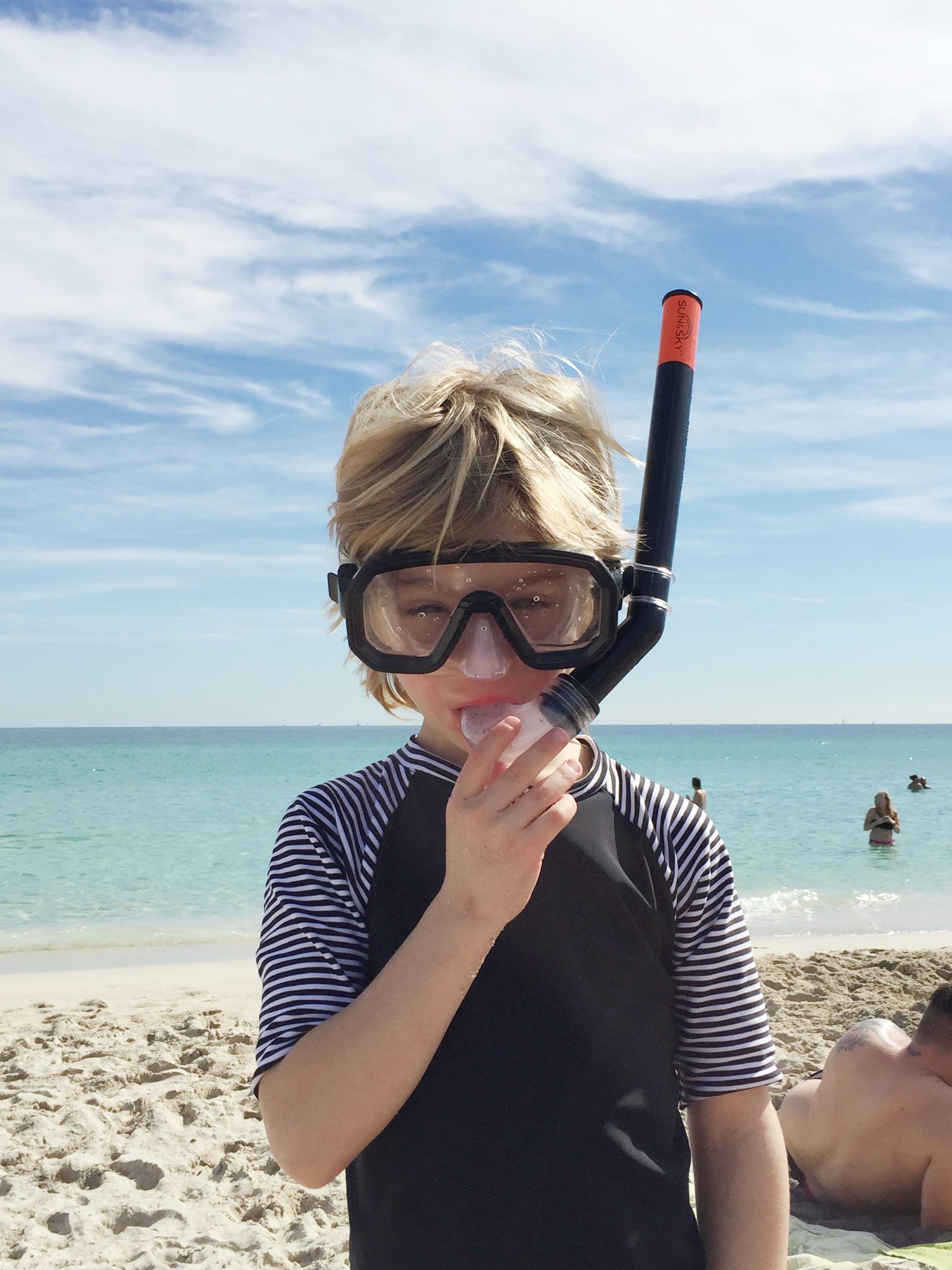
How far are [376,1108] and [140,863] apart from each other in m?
16.1

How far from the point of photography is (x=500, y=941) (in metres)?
1.46

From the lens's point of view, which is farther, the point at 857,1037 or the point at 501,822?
the point at 857,1037

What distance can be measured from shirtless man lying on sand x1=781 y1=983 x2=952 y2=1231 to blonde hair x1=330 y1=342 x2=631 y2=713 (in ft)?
11.6

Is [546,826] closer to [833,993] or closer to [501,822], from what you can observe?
[501,822]

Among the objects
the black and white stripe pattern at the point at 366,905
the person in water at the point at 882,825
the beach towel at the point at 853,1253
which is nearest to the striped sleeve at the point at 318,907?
the black and white stripe pattern at the point at 366,905

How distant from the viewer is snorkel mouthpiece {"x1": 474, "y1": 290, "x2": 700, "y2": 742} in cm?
127

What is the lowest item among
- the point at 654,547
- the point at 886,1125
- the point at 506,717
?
the point at 886,1125

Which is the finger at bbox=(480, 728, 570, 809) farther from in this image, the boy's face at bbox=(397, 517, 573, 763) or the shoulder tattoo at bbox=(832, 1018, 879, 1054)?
the shoulder tattoo at bbox=(832, 1018, 879, 1054)

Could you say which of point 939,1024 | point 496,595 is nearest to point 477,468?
point 496,595

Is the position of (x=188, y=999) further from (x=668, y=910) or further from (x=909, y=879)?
(x=909, y=879)

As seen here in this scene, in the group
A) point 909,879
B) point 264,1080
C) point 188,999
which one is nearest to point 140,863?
point 188,999

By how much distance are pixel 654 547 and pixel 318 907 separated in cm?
68

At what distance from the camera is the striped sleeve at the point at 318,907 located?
134 centimetres

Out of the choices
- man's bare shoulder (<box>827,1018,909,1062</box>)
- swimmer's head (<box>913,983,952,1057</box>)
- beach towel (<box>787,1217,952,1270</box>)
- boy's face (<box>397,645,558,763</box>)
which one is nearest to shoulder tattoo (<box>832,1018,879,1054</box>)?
man's bare shoulder (<box>827,1018,909,1062</box>)
